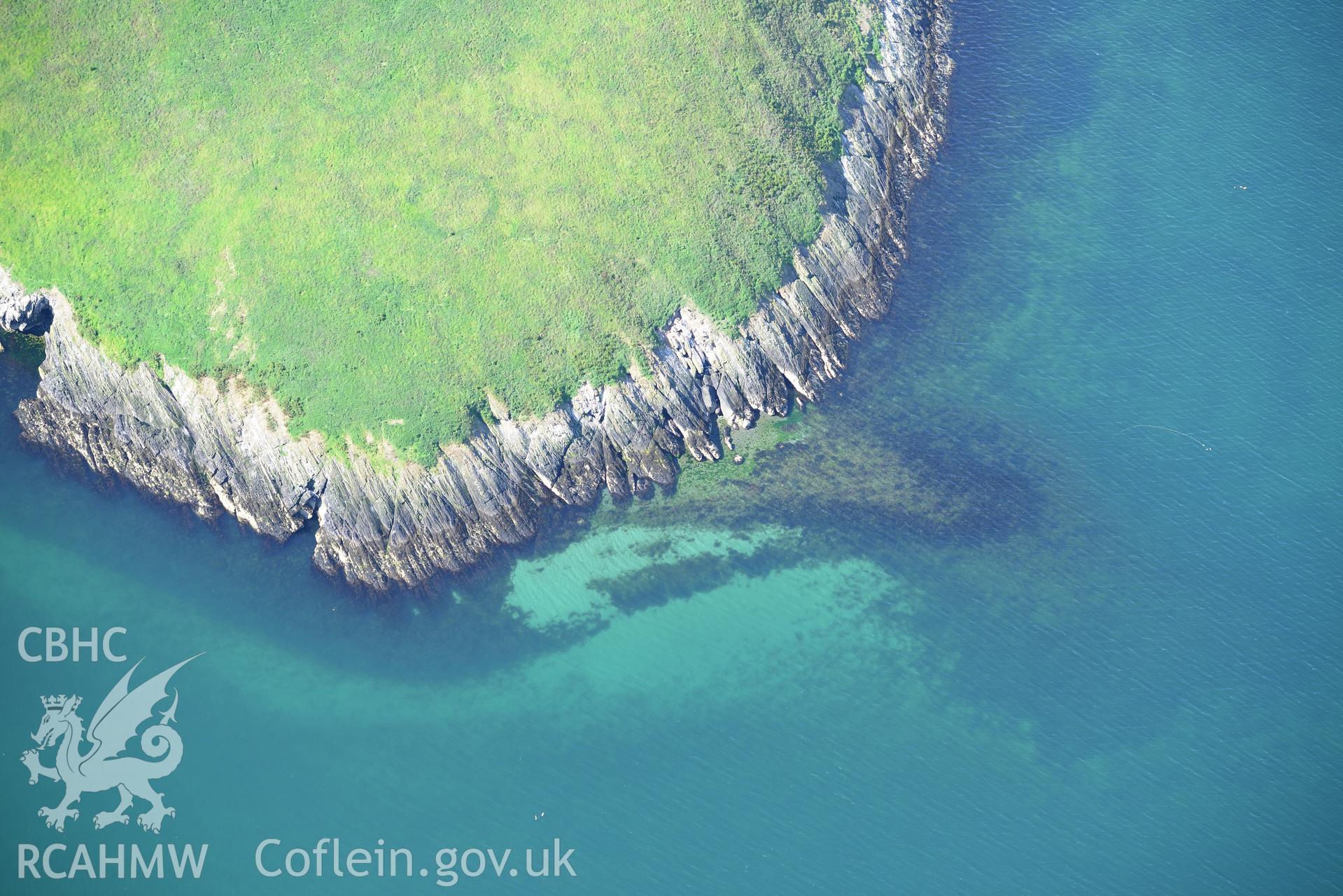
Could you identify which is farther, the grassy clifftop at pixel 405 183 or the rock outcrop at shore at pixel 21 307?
the rock outcrop at shore at pixel 21 307

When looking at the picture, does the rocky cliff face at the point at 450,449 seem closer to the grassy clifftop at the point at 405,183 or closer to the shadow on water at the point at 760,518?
the shadow on water at the point at 760,518

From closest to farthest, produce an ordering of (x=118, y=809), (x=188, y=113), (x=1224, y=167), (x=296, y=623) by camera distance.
Answer: (x=118, y=809)
(x=296, y=623)
(x=188, y=113)
(x=1224, y=167)

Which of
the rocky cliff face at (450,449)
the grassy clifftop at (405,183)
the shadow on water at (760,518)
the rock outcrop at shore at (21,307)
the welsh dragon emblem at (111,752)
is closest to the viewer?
the welsh dragon emblem at (111,752)

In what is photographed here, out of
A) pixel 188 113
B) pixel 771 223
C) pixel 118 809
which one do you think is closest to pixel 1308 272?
pixel 771 223

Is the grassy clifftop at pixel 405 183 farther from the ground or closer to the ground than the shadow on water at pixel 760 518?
farther from the ground

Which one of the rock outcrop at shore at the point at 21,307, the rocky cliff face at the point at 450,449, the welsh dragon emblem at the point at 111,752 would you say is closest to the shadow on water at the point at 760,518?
the rocky cliff face at the point at 450,449

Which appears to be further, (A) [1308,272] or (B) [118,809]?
(A) [1308,272]

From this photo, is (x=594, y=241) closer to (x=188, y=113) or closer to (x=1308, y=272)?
(x=188, y=113)
